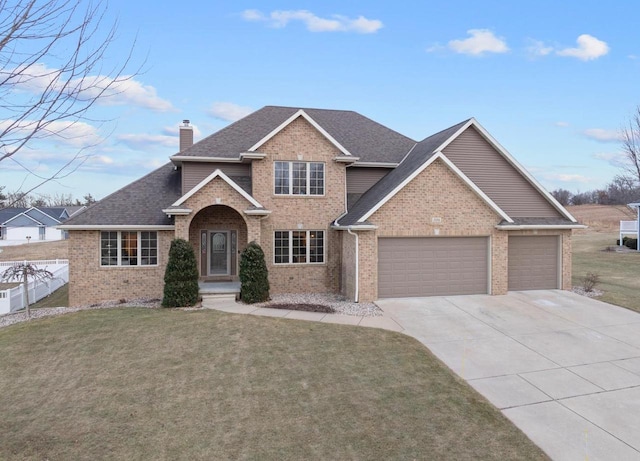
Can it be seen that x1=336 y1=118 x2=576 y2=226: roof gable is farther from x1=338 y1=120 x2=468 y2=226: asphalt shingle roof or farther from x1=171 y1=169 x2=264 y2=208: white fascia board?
x1=171 y1=169 x2=264 y2=208: white fascia board

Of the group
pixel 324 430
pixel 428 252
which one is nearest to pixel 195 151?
pixel 428 252

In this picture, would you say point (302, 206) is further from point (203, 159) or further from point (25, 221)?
point (25, 221)

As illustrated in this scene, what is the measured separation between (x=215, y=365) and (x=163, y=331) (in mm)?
3143

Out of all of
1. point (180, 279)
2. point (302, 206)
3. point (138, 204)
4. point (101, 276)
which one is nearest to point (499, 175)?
point (302, 206)

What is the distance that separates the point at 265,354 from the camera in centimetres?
910

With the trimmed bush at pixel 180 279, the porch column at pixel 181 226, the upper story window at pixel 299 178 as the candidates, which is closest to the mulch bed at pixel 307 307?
the trimmed bush at pixel 180 279

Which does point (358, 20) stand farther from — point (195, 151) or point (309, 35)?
point (195, 151)

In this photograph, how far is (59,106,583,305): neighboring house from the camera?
1458 centimetres

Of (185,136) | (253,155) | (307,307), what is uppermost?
(185,136)

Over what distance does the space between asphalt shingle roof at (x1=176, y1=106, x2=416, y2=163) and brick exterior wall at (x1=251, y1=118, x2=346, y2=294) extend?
72.5 inches

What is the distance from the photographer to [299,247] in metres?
16.7

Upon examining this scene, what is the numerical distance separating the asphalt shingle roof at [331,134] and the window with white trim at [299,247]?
4210mm

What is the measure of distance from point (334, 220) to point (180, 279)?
6.73 metres

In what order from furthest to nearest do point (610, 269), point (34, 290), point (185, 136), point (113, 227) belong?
point (610, 269)
point (185, 136)
point (34, 290)
point (113, 227)
